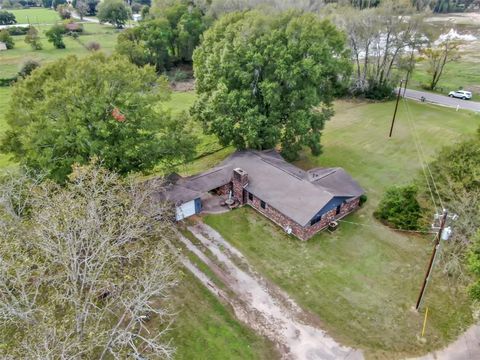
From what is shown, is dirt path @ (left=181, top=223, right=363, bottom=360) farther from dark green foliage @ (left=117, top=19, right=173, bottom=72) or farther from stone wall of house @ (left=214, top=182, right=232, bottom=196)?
dark green foliage @ (left=117, top=19, right=173, bottom=72)

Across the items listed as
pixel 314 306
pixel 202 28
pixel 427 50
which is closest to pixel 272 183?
pixel 314 306

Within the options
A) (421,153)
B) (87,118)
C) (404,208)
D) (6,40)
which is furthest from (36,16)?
(404,208)

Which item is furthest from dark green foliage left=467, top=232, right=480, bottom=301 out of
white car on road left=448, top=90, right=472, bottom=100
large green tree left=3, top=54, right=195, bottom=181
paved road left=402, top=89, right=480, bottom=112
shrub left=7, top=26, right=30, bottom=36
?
shrub left=7, top=26, right=30, bottom=36

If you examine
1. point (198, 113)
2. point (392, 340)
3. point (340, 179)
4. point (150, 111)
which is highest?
point (150, 111)

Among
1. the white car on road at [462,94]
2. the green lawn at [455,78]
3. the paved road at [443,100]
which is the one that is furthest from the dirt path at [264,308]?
the green lawn at [455,78]

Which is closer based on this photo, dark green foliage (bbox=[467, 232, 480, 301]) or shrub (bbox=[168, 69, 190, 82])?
dark green foliage (bbox=[467, 232, 480, 301])

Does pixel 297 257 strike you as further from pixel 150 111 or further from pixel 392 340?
pixel 150 111

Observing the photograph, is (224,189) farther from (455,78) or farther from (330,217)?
(455,78)
